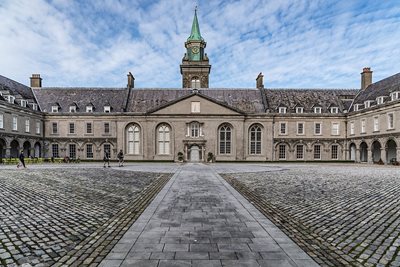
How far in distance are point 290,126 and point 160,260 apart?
141 feet

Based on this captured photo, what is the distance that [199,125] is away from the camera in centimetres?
4300

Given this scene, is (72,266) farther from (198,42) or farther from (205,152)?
(198,42)

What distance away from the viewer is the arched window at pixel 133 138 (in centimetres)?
4359

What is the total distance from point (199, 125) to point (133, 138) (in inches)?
454

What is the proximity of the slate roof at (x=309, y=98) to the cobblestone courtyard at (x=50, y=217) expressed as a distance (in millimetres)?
38675

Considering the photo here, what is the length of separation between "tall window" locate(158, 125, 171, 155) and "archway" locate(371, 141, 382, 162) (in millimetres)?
31974

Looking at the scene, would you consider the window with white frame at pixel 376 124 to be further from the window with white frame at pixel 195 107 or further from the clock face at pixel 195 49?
the clock face at pixel 195 49

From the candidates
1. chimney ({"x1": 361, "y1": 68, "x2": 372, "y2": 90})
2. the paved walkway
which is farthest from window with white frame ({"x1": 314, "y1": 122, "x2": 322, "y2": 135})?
the paved walkway

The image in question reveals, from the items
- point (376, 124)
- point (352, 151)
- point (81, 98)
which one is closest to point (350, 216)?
point (376, 124)

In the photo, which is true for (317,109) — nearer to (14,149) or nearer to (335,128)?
(335,128)

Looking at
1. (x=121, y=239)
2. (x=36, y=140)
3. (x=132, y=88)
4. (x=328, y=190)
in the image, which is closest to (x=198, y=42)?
(x=132, y=88)

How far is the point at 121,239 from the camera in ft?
18.7

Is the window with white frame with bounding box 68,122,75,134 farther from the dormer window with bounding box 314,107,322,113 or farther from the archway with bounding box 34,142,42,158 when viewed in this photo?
the dormer window with bounding box 314,107,322,113

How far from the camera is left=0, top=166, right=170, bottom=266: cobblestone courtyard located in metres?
5.03
